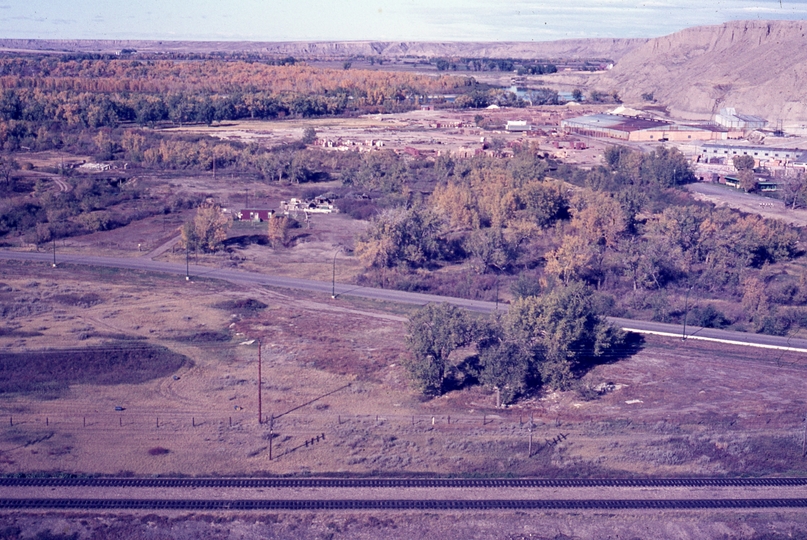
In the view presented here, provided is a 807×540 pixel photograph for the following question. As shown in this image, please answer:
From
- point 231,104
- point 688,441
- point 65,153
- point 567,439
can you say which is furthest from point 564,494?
point 231,104

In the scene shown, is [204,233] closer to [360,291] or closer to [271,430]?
[360,291]

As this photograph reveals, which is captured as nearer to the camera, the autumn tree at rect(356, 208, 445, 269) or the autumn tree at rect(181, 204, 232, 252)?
the autumn tree at rect(356, 208, 445, 269)

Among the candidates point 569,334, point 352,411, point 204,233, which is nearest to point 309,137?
point 204,233

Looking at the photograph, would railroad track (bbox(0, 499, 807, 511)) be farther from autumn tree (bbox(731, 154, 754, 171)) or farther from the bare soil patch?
autumn tree (bbox(731, 154, 754, 171))

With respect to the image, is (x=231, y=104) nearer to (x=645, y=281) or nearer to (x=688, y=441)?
(x=645, y=281)

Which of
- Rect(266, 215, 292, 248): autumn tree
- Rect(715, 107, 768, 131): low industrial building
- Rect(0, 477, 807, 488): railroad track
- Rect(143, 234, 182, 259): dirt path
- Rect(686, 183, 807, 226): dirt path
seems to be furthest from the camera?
Rect(715, 107, 768, 131): low industrial building

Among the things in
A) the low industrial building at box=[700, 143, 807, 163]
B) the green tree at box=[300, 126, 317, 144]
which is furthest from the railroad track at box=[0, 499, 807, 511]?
the green tree at box=[300, 126, 317, 144]

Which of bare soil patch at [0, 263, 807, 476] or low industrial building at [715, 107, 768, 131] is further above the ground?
low industrial building at [715, 107, 768, 131]
